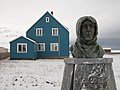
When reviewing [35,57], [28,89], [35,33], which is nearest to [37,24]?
[35,33]

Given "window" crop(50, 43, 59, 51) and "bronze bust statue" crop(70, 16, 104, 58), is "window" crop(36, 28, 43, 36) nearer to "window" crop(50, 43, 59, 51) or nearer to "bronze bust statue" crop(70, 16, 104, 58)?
"window" crop(50, 43, 59, 51)

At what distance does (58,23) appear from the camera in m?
33.7

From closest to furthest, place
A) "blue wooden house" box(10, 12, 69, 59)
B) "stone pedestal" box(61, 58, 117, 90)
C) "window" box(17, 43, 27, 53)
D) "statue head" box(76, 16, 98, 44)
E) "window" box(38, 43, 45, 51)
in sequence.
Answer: "stone pedestal" box(61, 58, 117, 90) → "statue head" box(76, 16, 98, 44) → "window" box(17, 43, 27, 53) → "blue wooden house" box(10, 12, 69, 59) → "window" box(38, 43, 45, 51)

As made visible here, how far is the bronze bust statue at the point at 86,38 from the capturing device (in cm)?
657

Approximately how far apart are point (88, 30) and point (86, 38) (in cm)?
21

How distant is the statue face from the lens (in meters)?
6.59

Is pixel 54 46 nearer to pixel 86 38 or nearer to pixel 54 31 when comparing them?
pixel 54 31

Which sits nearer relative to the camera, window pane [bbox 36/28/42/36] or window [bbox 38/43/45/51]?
window pane [bbox 36/28/42/36]

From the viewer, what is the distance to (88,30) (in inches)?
261

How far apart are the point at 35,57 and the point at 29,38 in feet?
9.21

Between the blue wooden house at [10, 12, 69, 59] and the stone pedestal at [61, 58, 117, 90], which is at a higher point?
the blue wooden house at [10, 12, 69, 59]

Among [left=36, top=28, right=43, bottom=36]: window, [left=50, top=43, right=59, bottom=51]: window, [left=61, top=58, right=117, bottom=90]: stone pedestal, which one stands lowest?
[left=61, top=58, right=117, bottom=90]: stone pedestal

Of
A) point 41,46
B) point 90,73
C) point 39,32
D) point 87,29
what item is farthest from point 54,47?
point 90,73

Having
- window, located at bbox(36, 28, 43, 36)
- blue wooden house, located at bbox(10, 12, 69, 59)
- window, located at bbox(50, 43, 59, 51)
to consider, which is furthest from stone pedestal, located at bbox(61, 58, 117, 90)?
window, located at bbox(36, 28, 43, 36)
